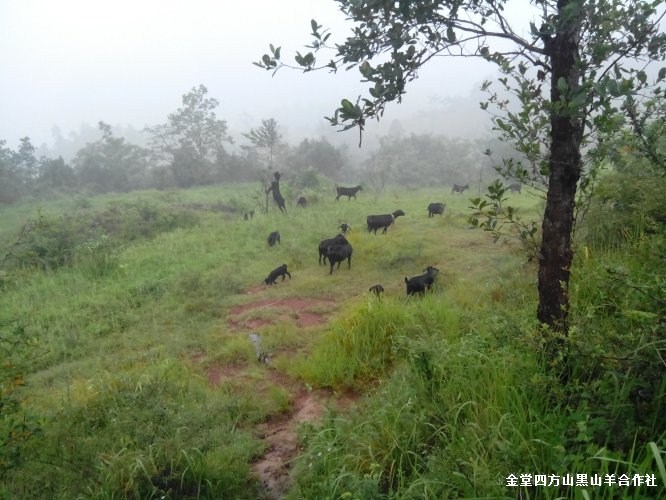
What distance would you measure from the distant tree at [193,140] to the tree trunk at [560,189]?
33.3 metres

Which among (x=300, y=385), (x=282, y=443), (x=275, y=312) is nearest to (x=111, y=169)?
(x=275, y=312)

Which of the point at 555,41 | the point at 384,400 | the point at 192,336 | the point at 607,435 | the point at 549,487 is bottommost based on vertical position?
the point at 192,336

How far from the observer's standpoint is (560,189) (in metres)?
2.81

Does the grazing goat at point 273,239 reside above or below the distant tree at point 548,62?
below

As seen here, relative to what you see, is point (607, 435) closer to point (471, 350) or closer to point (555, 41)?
point (471, 350)

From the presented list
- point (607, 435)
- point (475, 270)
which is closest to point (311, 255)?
point (475, 270)

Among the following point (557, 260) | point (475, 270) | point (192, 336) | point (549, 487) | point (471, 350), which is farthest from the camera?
point (475, 270)

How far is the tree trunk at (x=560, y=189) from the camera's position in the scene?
2.63m

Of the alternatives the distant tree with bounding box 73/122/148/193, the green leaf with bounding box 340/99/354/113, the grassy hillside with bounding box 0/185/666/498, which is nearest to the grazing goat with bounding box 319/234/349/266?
the grassy hillside with bounding box 0/185/666/498

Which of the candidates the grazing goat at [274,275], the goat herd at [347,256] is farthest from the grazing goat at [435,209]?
the grazing goat at [274,275]

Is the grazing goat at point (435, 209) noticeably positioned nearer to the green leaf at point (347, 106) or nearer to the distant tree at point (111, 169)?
the green leaf at point (347, 106)

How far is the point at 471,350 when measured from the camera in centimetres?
343

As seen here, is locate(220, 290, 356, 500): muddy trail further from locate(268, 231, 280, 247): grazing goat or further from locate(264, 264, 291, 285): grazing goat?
locate(268, 231, 280, 247): grazing goat

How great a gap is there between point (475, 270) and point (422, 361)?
16.0 ft
